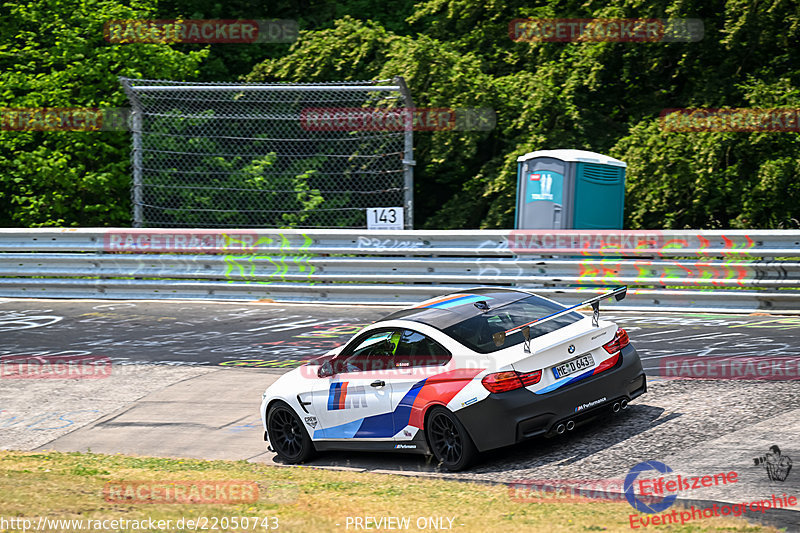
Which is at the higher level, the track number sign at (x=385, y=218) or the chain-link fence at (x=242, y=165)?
the chain-link fence at (x=242, y=165)

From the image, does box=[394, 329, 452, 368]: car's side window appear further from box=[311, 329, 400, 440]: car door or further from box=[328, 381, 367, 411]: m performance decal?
box=[328, 381, 367, 411]: m performance decal

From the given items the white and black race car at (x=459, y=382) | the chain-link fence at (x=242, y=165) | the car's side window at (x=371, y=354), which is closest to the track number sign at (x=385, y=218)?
the chain-link fence at (x=242, y=165)

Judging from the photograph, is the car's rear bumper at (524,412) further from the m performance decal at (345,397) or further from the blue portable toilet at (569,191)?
the blue portable toilet at (569,191)

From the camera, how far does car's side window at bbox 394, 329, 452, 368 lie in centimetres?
859

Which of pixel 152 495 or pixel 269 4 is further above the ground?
pixel 269 4

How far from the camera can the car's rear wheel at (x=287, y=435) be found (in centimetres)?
947

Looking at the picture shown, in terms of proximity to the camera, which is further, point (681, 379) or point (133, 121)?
point (133, 121)

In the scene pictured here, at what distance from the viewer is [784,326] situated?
12.5 m

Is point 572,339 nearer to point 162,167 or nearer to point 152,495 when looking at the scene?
point 152,495

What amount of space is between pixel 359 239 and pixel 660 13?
7.71 meters

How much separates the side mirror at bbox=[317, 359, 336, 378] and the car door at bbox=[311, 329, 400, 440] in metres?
0.03

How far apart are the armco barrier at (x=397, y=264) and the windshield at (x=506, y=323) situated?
506 cm

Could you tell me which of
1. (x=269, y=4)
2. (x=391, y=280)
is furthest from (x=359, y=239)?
(x=269, y=4)

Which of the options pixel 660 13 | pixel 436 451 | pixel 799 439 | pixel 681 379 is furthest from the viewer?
pixel 660 13
